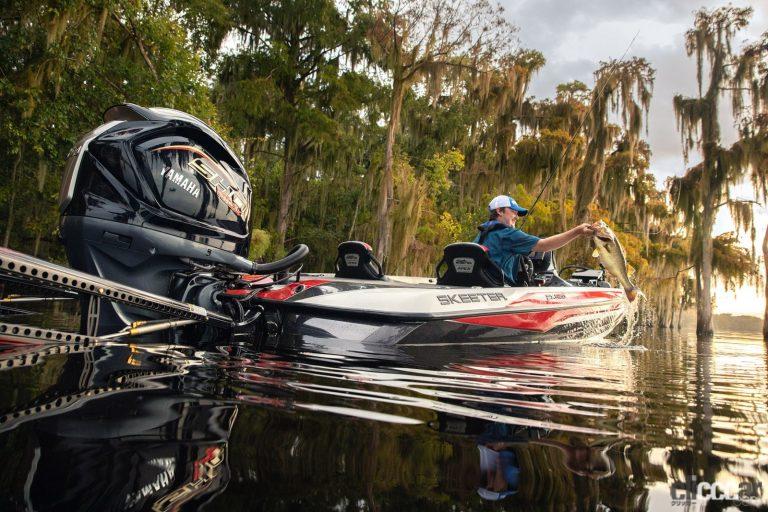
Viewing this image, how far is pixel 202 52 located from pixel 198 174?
570 inches

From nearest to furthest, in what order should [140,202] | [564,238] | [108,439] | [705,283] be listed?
[108,439]
[140,202]
[564,238]
[705,283]

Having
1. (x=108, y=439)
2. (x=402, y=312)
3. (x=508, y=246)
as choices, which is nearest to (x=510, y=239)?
(x=508, y=246)

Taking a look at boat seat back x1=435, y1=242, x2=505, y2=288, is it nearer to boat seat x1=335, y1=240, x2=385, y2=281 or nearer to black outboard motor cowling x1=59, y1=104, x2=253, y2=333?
boat seat x1=335, y1=240, x2=385, y2=281

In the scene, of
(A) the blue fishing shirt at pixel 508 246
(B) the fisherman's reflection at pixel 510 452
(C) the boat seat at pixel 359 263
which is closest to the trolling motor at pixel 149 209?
(C) the boat seat at pixel 359 263

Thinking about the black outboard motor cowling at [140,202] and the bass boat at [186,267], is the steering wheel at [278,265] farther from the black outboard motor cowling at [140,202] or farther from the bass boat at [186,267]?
the black outboard motor cowling at [140,202]

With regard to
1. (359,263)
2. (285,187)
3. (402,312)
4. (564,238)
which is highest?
(285,187)

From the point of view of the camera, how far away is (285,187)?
17.5 meters

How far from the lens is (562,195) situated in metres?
18.6

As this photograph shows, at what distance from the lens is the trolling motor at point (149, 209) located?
3.33m

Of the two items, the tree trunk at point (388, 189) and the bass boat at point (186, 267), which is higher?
the tree trunk at point (388, 189)

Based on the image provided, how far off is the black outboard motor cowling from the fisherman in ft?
10.6

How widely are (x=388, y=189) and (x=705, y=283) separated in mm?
14552

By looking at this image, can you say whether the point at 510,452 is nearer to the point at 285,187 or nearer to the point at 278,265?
the point at 278,265

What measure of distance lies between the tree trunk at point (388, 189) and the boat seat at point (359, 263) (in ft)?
32.9
